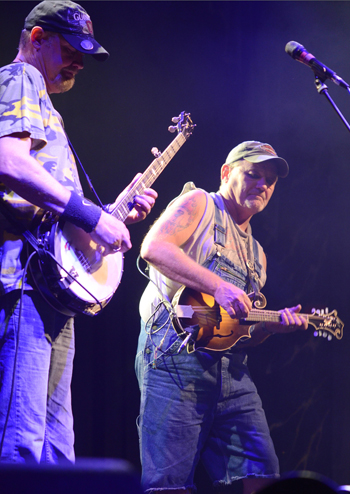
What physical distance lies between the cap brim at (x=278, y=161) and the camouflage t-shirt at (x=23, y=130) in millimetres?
1665

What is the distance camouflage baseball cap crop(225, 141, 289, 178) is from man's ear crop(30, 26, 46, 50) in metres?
1.60

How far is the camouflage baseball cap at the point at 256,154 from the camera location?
10.6 feet

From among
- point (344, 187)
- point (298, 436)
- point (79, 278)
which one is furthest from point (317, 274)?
point (79, 278)

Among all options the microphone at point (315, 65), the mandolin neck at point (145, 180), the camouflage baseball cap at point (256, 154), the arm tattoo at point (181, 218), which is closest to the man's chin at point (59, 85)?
the mandolin neck at point (145, 180)

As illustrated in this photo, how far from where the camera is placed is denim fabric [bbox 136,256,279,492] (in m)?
Answer: 2.42

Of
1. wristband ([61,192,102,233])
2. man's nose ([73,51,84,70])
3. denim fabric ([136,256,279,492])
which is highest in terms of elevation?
man's nose ([73,51,84,70])

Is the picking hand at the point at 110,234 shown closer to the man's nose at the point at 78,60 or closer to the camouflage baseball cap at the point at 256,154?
the man's nose at the point at 78,60

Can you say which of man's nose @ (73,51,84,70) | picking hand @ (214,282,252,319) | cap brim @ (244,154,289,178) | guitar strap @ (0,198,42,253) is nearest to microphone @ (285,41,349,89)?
cap brim @ (244,154,289,178)

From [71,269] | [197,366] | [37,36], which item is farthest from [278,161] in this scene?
[71,269]

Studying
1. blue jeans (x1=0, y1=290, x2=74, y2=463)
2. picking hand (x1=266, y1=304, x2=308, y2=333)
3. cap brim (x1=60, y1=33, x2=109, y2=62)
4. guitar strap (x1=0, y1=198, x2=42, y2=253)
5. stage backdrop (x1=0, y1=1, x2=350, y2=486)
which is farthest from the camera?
picking hand (x1=266, y1=304, x2=308, y2=333)

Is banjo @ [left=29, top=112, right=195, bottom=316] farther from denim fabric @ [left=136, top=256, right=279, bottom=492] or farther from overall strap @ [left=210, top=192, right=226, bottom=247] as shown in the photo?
overall strap @ [left=210, top=192, right=226, bottom=247]

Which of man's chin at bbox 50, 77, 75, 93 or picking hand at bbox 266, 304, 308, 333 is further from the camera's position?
picking hand at bbox 266, 304, 308, 333

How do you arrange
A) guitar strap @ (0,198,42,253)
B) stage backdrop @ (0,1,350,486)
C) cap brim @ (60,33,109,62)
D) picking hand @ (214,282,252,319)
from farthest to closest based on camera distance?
stage backdrop @ (0,1,350,486)
picking hand @ (214,282,252,319)
cap brim @ (60,33,109,62)
guitar strap @ (0,198,42,253)

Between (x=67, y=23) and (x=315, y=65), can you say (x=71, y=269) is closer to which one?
(x=67, y=23)
